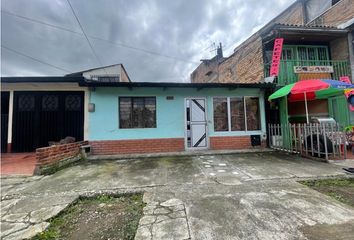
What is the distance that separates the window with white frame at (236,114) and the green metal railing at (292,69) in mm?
1866

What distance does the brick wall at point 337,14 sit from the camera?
8180 millimetres

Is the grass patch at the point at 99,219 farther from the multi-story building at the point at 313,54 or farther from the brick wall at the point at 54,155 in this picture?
the multi-story building at the point at 313,54

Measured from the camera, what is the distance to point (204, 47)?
53.1ft

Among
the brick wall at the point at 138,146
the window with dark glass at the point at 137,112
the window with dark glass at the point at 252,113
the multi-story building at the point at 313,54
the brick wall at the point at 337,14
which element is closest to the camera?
the brick wall at the point at 138,146

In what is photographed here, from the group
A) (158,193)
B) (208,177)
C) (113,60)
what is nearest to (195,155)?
(208,177)

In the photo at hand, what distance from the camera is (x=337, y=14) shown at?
8773 mm

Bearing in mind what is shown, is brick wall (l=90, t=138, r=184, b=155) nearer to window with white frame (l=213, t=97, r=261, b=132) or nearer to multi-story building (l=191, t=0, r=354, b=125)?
window with white frame (l=213, t=97, r=261, b=132)

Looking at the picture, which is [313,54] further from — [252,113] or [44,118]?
[44,118]

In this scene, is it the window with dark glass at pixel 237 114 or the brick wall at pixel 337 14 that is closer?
the window with dark glass at pixel 237 114

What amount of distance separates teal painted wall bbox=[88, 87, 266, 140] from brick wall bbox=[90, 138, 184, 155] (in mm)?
162

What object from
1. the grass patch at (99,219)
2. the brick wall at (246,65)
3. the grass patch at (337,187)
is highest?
the brick wall at (246,65)

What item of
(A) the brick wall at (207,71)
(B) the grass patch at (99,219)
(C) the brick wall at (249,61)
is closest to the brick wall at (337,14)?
(C) the brick wall at (249,61)

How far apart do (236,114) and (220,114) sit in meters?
0.71

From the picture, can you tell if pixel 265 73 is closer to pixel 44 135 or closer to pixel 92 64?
pixel 44 135
